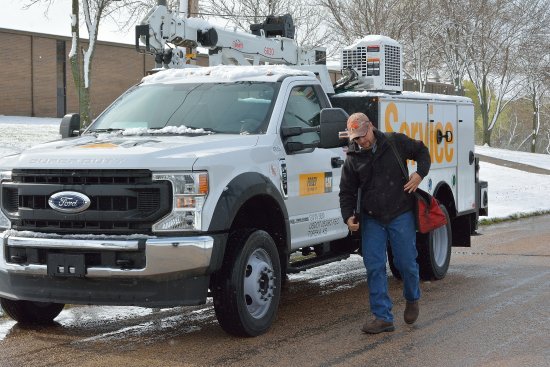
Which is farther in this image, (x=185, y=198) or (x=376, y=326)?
(x=376, y=326)

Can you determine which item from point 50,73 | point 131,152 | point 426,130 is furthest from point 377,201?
point 50,73

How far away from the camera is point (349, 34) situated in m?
39.1

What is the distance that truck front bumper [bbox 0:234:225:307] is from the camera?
6695mm

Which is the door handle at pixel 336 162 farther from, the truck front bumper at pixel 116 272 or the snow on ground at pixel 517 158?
the snow on ground at pixel 517 158

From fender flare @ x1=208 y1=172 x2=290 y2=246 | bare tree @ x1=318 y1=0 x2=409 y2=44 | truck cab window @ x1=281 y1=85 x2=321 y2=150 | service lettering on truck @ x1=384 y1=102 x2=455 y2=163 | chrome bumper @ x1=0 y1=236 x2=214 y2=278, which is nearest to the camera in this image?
chrome bumper @ x1=0 y1=236 x2=214 y2=278

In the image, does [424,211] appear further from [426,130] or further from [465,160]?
[465,160]

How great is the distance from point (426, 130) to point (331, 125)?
3.04m

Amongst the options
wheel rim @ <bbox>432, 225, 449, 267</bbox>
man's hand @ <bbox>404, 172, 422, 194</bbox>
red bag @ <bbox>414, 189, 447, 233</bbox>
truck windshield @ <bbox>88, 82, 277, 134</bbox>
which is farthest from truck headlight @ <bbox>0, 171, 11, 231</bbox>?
wheel rim @ <bbox>432, 225, 449, 267</bbox>

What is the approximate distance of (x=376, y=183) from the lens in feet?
24.7

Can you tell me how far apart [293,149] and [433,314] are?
1.99m

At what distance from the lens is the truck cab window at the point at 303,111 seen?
845 cm

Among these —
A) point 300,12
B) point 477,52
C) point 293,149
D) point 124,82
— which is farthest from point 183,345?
point 124,82

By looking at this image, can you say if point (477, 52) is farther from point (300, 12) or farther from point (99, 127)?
point (99, 127)

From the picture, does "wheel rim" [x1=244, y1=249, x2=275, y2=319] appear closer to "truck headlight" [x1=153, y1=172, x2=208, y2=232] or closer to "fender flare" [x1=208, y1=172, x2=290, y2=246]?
"fender flare" [x1=208, y1=172, x2=290, y2=246]
